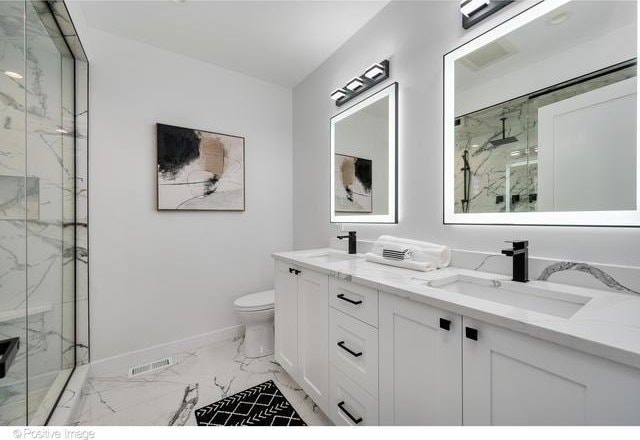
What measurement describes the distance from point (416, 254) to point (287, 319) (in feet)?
3.10

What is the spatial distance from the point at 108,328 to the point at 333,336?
175 cm

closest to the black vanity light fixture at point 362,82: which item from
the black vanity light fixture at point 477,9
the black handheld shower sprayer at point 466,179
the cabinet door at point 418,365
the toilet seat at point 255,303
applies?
the black vanity light fixture at point 477,9

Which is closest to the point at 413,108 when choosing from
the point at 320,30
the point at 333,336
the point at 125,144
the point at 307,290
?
the point at 320,30

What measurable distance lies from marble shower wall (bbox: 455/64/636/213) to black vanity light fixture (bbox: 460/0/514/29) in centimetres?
42

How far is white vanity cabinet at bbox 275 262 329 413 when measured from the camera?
4.49 feet

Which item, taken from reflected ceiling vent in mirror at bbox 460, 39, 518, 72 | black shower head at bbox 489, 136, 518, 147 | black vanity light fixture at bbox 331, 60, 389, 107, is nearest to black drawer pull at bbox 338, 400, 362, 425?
black shower head at bbox 489, 136, 518, 147

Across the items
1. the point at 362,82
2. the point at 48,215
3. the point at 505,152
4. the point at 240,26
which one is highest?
the point at 240,26

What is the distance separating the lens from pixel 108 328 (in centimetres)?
189

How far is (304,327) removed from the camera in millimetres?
1538

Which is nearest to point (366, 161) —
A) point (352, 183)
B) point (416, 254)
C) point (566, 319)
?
point (352, 183)

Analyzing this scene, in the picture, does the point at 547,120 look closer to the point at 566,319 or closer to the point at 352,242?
the point at 566,319

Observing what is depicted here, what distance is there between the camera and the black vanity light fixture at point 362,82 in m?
1.68

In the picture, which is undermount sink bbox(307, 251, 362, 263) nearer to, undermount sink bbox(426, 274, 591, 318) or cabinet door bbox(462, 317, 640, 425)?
undermount sink bbox(426, 274, 591, 318)

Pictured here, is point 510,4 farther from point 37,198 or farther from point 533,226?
point 37,198
